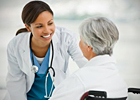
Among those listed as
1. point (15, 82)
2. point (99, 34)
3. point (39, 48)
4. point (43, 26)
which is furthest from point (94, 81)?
point (15, 82)

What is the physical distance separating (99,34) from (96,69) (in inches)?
7.5

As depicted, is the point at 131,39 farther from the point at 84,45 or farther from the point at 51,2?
the point at 84,45

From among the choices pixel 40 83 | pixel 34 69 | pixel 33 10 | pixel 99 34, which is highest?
pixel 33 10

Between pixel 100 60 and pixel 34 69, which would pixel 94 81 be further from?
pixel 34 69

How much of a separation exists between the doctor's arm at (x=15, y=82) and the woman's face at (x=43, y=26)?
0.33 meters

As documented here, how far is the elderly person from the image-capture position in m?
1.12

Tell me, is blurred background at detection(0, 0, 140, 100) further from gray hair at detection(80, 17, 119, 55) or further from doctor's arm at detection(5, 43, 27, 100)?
gray hair at detection(80, 17, 119, 55)

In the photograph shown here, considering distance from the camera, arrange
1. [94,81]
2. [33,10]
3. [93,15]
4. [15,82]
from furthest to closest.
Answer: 1. [93,15]
2. [15,82]
3. [33,10]
4. [94,81]

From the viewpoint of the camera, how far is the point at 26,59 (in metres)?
1.80

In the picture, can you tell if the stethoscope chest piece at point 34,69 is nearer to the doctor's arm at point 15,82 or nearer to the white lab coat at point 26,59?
the white lab coat at point 26,59

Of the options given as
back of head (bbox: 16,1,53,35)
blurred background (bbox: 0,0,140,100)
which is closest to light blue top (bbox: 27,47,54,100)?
back of head (bbox: 16,1,53,35)

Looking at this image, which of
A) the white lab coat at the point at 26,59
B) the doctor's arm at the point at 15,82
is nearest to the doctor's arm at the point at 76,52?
the white lab coat at the point at 26,59

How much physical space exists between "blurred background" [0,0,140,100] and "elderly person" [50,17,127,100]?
6.48ft

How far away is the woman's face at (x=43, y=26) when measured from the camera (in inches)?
62.0
